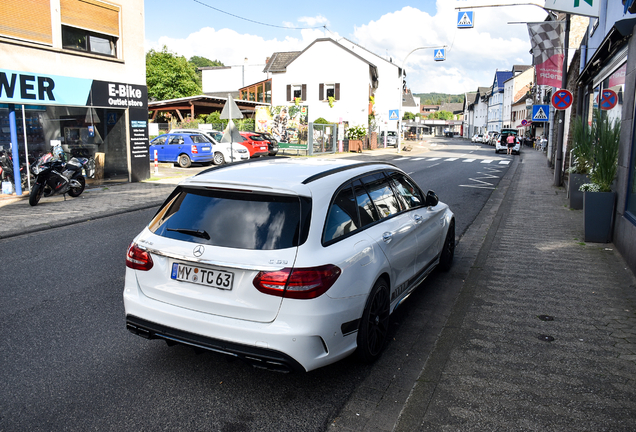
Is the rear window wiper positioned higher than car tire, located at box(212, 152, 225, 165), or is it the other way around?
the rear window wiper

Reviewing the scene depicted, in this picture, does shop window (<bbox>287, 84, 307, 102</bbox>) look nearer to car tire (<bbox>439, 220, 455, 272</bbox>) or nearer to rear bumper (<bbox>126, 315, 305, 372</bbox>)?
car tire (<bbox>439, 220, 455, 272</bbox>)

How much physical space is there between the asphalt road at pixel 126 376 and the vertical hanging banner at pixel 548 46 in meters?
12.7

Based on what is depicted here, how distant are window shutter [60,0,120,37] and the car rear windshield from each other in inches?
521

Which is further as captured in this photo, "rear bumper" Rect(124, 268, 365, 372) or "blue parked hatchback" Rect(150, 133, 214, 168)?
"blue parked hatchback" Rect(150, 133, 214, 168)

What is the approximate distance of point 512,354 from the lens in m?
4.15

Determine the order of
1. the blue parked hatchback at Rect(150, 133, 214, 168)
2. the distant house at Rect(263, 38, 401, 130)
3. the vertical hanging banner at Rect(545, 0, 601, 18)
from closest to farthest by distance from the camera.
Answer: the vertical hanging banner at Rect(545, 0, 601, 18) → the blue parked hatchback at Rect(150, 133, 214, 168) → the distant house at Rect(263, 38, 401, 130)

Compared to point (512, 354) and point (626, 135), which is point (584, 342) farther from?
point (626, 135)

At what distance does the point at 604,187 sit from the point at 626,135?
0.92 m

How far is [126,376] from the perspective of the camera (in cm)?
378

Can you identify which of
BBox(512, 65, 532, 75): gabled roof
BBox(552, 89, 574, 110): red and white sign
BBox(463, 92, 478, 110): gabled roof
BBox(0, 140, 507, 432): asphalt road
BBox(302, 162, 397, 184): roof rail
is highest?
BBox(512, 65, 532, 75): gabled roof

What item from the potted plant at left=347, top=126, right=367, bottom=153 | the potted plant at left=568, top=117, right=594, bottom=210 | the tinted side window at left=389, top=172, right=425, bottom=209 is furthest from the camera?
the potted plant at left=347, top=126, right=367, bottom=153

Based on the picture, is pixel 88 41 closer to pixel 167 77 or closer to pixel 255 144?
pixel 255 144

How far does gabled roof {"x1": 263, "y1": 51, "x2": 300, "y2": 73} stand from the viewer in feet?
159

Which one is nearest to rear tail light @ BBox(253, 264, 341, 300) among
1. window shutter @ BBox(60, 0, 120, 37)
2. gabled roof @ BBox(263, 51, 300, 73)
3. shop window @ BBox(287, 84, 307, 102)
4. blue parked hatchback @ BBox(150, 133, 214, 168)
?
window shutter @ BBox(60, 0, 120, 37)
